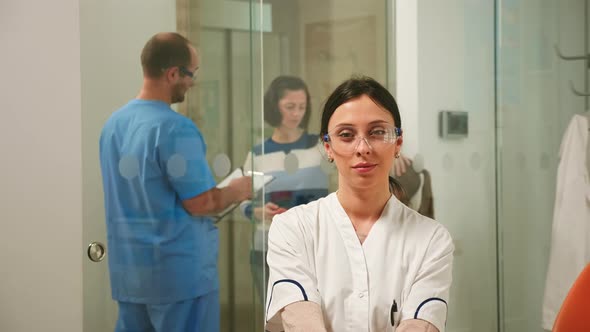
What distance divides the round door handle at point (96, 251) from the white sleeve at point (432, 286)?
100 centimetres

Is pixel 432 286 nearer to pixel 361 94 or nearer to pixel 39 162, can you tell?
pixel 361 94

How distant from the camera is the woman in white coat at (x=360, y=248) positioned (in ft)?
4.86

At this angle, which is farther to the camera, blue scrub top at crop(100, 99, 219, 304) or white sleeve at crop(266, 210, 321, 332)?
blue scrub top at crop(100, 99, 219, 304)

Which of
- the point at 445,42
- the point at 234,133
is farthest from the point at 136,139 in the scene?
the point at 445,42

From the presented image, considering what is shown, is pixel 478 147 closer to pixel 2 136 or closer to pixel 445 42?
pixel 445 42

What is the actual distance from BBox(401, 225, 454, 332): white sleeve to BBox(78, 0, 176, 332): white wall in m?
1.02

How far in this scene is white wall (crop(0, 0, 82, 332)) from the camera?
6.51 ft

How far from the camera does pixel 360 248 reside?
1.54 m

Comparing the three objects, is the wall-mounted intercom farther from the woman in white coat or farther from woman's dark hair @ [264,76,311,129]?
the woman in white coat

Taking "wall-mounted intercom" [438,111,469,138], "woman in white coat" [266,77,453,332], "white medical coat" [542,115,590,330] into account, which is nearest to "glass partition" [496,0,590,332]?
"white medical coat" [542,115,590,330]

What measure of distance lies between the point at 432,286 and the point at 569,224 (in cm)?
137

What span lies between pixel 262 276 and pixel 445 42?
1.19 metres

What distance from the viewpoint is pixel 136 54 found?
2.01 meters

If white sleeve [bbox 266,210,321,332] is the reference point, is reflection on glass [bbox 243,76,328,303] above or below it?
above
